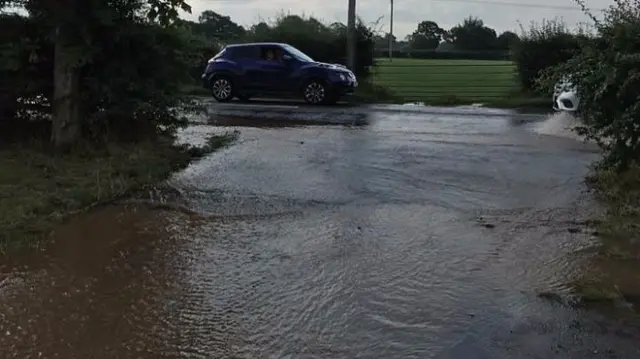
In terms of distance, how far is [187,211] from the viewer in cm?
806

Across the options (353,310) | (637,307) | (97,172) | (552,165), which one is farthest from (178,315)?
(552,165)

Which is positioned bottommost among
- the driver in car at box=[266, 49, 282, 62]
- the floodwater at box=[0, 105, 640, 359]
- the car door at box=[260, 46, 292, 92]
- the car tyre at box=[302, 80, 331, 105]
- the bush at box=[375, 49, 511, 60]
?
the floodwater at box=[0, 105, 640, 359]

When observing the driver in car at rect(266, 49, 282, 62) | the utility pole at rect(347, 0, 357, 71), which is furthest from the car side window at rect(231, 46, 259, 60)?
the utility pole at rect(347, 0, 357, 71)

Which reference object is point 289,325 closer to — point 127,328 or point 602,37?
point 127,328

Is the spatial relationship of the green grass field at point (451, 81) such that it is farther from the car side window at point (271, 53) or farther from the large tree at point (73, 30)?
the large tree at point (73, 30)

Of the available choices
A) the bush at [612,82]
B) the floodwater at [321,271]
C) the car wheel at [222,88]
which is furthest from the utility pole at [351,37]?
the bush at [612,82]

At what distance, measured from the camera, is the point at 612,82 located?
28.2 ft

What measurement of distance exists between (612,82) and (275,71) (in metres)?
14.5

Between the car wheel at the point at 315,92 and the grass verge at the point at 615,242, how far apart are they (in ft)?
41.3

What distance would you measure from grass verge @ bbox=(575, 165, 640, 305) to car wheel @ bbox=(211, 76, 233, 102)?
574 inches

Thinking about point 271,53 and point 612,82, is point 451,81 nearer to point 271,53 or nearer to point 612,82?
point 271,53

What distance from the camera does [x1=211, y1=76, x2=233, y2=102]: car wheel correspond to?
22922mm

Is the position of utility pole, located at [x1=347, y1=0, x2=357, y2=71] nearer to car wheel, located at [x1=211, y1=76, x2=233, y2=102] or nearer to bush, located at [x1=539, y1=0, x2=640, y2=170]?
car wheel, located at [x1=211, y1=76, x2=233, y2=102]

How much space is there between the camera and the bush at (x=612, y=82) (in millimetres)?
8609
